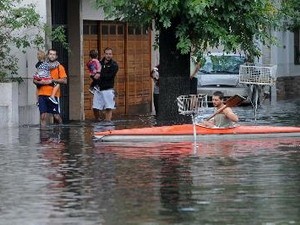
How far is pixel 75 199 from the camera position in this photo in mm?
13094

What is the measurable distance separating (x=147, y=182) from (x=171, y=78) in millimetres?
9207

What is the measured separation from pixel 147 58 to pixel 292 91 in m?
14.8

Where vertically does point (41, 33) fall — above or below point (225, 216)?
above

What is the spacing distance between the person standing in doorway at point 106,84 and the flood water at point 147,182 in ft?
17.8

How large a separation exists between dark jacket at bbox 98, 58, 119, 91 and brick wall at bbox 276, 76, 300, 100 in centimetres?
1766

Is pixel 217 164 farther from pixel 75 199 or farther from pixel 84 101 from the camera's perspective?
pixel 84 101

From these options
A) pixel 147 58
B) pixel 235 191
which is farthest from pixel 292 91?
pixel 235 191

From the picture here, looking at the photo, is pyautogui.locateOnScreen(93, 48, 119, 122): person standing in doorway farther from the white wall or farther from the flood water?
the flood water

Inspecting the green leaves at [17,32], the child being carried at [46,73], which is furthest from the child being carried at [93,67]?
the child being carried at [46,73]

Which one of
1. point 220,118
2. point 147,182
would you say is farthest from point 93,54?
point 147,182

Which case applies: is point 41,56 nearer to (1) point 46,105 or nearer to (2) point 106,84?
(1) point 46,105

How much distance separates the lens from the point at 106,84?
90.7ft

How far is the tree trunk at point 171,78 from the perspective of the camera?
23.6m

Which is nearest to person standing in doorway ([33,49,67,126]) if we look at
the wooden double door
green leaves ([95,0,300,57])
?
green leaves ([95,0,300,57])
